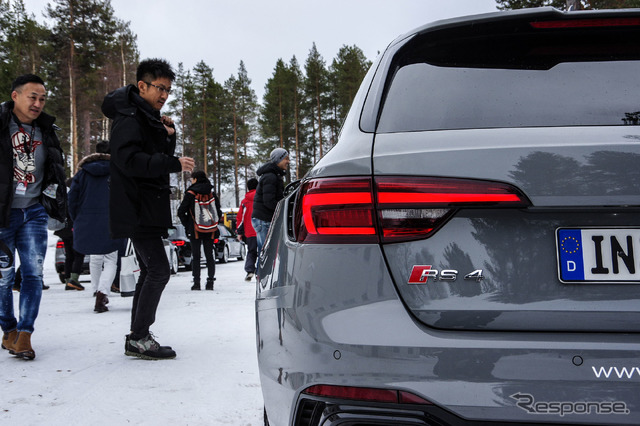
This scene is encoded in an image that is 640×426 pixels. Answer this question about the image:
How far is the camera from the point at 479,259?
1466mm

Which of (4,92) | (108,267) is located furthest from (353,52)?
(108,267)

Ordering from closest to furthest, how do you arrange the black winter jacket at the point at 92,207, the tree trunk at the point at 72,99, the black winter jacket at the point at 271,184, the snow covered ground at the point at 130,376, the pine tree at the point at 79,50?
the snow covered ground at the point at 130,376
the black winter jacket at the point at 92,207
the black winter jacket at the point at 271,184
the tree trunk at the point at 72,99
the pine tree at the point at 79,50

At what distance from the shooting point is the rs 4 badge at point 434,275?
1.46 m

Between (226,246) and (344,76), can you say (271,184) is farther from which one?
(344,76)

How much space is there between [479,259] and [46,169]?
401 centimetres

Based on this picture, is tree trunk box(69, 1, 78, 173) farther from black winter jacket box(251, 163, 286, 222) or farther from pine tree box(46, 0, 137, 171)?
black winter jacket box(251, 163, 286, 222)

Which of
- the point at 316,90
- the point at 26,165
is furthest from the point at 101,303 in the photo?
the point at 316,90

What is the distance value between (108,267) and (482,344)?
6.17 metres

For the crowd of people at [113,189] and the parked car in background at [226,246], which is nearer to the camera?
the crowd of people at [113,189]

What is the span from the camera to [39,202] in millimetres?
4477

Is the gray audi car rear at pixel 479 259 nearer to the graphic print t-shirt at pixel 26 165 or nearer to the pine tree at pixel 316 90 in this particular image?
the graphic print t-shirt at pixel 26 165

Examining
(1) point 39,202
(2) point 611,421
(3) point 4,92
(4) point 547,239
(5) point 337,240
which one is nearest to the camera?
(2) point 611,421

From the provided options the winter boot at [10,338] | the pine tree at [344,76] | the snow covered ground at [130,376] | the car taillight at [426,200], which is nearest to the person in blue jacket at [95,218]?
the snow covered ground at [130,376]

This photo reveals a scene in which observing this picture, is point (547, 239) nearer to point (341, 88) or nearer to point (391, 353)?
point (391, 353)
